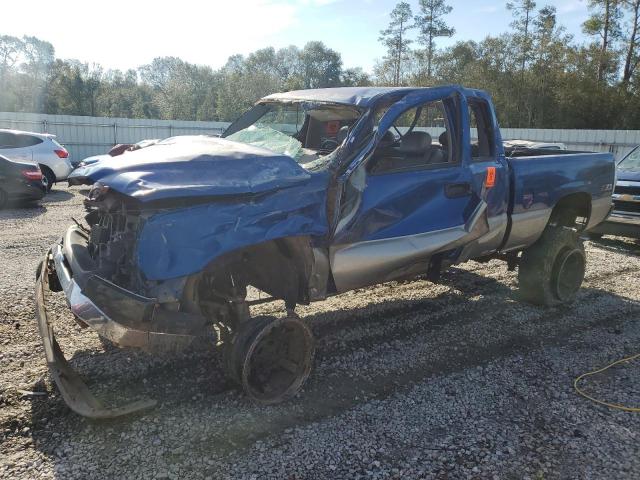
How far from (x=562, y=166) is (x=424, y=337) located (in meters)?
2.49

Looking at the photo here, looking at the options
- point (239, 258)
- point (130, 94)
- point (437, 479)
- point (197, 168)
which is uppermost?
point (130, 94)

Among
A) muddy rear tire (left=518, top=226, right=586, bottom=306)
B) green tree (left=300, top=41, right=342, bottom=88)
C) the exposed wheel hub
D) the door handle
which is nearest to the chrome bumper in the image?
the door handle

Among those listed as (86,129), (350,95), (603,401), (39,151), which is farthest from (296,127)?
(86,129)

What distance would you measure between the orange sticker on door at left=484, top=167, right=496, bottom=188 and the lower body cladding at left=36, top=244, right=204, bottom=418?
2951mm

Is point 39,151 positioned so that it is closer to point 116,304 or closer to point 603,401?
point 116,304

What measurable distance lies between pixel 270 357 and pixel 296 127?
7.63 ft

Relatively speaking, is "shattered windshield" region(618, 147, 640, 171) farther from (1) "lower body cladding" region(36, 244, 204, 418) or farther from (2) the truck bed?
(1) "lower body cladding" region(36, 244, 204, 418)

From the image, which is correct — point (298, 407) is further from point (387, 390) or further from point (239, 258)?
point (239, 258)

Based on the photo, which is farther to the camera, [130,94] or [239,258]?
[130,94]

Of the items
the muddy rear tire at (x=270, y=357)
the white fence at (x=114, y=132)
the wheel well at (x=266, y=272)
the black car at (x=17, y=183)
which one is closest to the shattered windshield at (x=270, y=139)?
the wheel well at (x=266, y=272)

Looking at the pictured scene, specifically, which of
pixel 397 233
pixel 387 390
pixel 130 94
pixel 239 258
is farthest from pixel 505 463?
pixel 130 94

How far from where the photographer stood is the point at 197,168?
10.8 ft

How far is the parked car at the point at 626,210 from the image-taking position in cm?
852

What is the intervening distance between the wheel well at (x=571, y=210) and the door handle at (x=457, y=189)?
1873mm
